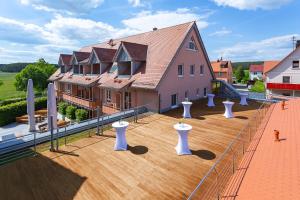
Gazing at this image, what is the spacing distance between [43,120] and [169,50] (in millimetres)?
21950

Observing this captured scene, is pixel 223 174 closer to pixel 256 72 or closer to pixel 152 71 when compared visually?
pixel 152 71

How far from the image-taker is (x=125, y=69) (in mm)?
22609

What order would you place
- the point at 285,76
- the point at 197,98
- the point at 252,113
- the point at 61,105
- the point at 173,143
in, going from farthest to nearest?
the point at 285,76 → the point at 61,105 → the point at 197,98 → the point at 252,113 → the point at 173,143

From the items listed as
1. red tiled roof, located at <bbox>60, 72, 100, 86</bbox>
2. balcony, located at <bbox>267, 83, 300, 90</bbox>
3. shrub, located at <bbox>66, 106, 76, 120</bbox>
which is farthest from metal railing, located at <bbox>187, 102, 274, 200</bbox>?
balcony, located at <bbox>267, 83, 300, 90</bbox>

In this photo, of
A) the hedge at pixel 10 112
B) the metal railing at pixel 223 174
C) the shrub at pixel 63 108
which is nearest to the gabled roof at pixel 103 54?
the shrub at pixel 63 108

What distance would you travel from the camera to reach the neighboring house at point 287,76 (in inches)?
1423

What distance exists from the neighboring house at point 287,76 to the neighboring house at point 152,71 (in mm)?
19750

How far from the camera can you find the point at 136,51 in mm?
21219

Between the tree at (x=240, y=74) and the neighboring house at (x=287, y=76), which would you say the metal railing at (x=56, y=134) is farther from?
the tree at (x=240, y=74)

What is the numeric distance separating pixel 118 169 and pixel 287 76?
41.5 metres

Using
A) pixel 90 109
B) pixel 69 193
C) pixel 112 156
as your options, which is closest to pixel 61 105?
pixel 90 109

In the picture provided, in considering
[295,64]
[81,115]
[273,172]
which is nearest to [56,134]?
[273,172]

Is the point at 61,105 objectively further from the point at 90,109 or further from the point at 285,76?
the point at 285,76

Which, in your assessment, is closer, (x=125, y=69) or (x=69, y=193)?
(x=69, y=193)
